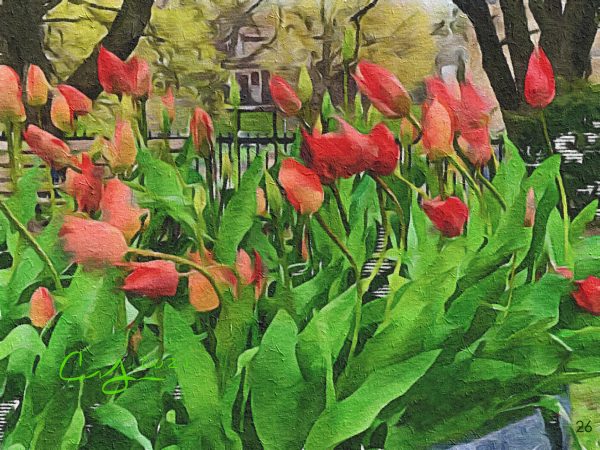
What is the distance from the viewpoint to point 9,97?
1.52 metres

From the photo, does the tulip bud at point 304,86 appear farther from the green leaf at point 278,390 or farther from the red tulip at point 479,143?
the green leaf at point 278,390

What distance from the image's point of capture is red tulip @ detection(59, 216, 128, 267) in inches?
45.6

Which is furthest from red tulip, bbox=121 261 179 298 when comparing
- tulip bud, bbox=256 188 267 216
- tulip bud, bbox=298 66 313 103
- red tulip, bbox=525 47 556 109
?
red tulip, bbox=525 47 556 109

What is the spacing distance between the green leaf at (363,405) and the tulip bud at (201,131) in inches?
26.0

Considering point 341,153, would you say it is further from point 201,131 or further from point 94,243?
point 201,131

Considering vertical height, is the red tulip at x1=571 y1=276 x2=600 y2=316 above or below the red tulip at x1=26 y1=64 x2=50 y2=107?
below

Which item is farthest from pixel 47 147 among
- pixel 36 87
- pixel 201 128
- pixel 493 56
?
pixel 493 56

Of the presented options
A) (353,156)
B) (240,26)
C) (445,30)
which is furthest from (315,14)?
(353,156)

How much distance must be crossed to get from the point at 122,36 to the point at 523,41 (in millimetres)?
1109

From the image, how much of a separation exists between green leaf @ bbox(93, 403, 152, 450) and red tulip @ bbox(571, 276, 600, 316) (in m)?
0.85

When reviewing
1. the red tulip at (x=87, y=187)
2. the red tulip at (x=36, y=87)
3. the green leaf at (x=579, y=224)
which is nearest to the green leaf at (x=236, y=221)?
the red tulip at (x=87, y=187)

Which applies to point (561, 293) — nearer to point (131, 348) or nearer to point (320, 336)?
point (320, 336)

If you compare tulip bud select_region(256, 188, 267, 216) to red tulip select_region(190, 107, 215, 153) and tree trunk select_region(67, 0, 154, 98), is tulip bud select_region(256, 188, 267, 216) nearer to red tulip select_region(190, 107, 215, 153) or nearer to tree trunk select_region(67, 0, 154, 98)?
red tulip select_region(190, 107, 215, 153)

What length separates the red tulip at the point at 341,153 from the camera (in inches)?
48.6
